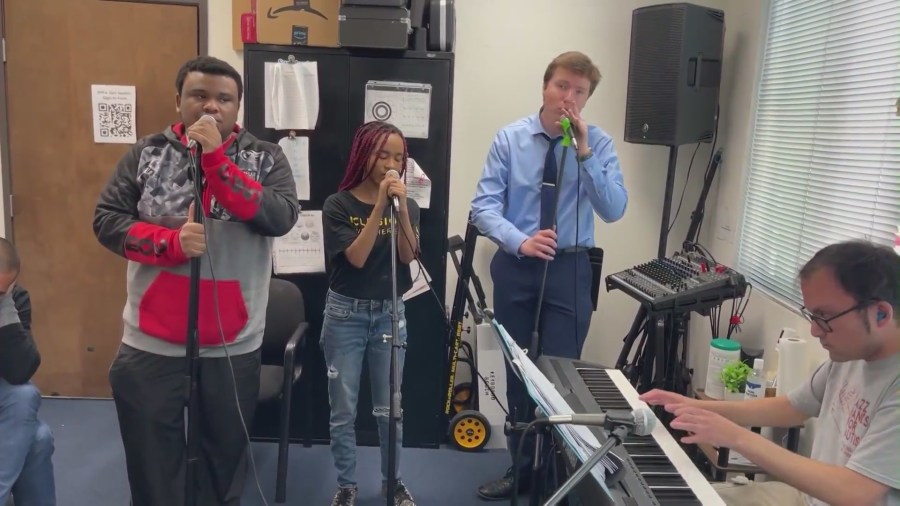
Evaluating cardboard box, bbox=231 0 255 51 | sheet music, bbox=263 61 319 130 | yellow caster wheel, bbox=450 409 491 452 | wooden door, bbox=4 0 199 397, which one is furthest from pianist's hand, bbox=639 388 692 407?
wooden door, bbox=4 0 199 397

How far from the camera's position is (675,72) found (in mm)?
2879

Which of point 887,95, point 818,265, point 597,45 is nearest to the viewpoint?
point 818,265

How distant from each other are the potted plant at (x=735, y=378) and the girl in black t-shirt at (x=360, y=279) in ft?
4.05

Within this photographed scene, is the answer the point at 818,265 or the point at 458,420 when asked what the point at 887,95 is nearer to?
the point at 818,265

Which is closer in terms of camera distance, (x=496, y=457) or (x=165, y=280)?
(x=165, y=280)

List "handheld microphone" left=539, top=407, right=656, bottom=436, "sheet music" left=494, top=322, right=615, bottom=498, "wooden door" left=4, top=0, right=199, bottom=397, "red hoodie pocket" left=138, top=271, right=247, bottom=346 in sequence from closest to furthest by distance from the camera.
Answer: "handheld microphone" left=539, top=407, right=656, bottom=436 → "sheet music" left=494, top=322, right=615, bottom=498 → "red hoodie pocket" left=138, top=271, right=247, bottom=346 → "wooden door" left=4, top=0, right=199, bottom=397

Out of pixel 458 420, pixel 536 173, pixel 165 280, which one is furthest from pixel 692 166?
pixel 165 280

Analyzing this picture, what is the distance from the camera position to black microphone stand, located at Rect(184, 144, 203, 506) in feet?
5.20

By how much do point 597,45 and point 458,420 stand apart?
6.32ft

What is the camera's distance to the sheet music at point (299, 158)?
9.46 ft

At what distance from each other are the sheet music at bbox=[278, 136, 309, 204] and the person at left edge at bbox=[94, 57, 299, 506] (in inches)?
42.5

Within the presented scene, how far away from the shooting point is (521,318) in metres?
2.53

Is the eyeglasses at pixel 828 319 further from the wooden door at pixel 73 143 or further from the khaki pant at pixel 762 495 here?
the wooden door at pixel 73 143

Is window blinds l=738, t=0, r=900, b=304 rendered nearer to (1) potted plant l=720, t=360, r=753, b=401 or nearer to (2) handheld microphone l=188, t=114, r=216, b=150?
(1) potted plant l=720, t=360, r=753, b=401
